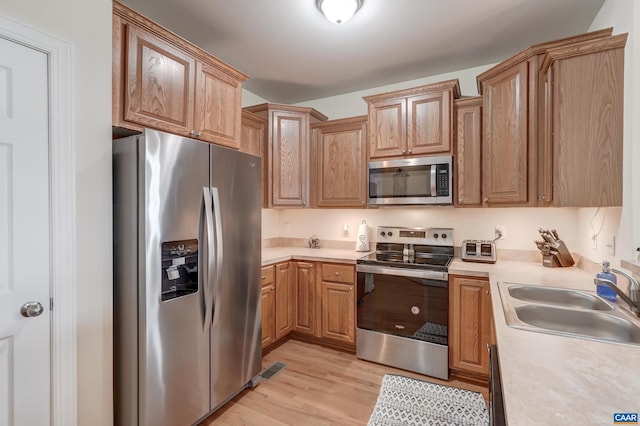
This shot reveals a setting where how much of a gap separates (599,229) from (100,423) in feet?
10.3

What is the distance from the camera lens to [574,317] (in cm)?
138

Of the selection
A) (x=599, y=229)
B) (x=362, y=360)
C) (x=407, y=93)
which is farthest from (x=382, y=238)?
(x=599, y=229)

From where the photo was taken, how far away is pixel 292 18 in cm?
207

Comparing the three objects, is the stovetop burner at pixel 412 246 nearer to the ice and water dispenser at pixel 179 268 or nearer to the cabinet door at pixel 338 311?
the cabinet door at pixel 338 311

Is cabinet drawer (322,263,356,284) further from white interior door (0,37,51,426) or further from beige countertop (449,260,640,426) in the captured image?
white interior door (0,37,51,426)

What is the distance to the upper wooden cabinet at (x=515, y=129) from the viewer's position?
204cm

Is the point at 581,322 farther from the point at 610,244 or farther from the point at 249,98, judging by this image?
the point at 249,98

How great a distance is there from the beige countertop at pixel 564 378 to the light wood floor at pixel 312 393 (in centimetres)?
135

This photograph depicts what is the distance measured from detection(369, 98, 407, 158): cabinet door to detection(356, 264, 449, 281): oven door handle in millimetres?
1038

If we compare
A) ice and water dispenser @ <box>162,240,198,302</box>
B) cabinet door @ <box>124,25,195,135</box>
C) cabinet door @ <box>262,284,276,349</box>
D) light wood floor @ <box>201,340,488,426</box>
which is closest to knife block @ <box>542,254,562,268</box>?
light wood floor @ <box>201,340,488,426</box>

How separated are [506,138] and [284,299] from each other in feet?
7.59

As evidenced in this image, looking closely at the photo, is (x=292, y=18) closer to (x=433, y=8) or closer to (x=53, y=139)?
(x=433, y=8)

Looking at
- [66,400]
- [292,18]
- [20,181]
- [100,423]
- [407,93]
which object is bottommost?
[100,423]

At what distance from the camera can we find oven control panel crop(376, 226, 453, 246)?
9.47 feet
